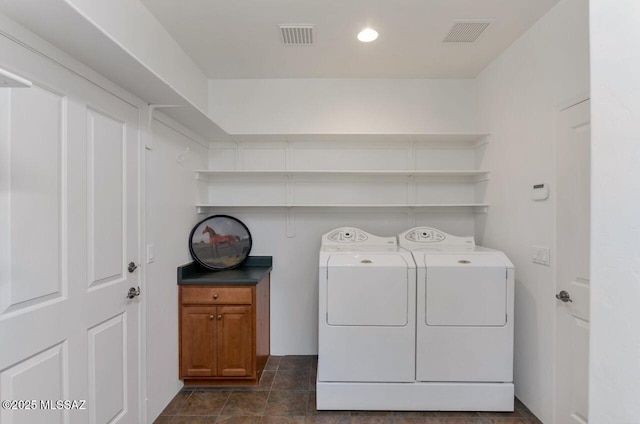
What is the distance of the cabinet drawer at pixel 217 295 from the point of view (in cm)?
245

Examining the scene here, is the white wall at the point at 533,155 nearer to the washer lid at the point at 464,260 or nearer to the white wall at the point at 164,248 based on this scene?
the washer lid at the point at 464,260

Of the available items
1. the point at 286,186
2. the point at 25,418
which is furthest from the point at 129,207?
the point at 286,186

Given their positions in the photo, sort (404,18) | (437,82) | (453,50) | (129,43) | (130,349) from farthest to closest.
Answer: (437,82) < (453,50) < (404,18) < (130,349) < (129,43)

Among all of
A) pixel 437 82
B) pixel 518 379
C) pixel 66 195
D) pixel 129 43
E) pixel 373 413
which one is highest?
pixel 437 82

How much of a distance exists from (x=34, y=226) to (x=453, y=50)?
2913mm

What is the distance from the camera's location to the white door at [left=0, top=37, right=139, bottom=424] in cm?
119

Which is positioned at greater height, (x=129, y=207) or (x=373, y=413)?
(x=129, y=207)

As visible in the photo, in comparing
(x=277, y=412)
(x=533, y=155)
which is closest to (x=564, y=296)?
(x=533, y=155)

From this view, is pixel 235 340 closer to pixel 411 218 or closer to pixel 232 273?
pixel 232 273

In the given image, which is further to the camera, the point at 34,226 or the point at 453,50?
the point at 453,50

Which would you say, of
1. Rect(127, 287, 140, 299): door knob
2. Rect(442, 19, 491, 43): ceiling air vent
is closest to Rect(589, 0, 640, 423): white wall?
Rect(442, 19, 491, 43): ceiling air vent

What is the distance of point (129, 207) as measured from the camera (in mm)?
1896

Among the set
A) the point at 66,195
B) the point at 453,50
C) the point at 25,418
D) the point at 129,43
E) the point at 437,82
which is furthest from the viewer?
the point at 437,82

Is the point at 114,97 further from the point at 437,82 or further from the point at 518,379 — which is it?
the point at 518,379
